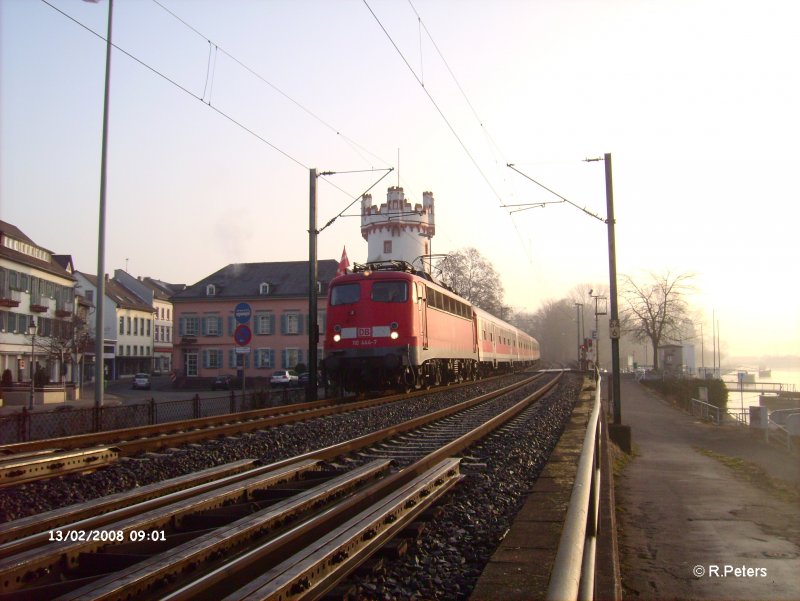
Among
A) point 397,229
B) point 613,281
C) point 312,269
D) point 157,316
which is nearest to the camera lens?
point 613,281

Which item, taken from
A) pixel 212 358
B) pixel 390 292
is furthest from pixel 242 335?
pixel 212 358

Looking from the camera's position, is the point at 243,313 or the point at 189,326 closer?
the point at 243,313

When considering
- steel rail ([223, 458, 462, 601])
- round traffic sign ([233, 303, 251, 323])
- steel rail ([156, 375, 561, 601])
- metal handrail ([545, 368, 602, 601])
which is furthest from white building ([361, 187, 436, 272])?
metal handrail ([545, 368, 602, 601])

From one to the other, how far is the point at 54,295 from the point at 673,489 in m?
51.4

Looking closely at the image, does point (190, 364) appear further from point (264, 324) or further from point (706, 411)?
point (706, 411)

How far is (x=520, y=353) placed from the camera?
55.2 m

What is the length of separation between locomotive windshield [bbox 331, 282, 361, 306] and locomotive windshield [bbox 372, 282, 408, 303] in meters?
0.58

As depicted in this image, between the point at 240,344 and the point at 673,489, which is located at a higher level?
the point at 240,344

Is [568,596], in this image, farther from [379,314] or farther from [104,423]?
[379,314]

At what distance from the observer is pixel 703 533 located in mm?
7652

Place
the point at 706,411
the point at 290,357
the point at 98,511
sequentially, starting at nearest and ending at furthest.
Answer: the point at 98,511
the point at 706,411
the point at 290,357

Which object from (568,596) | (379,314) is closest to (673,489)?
(568,596)

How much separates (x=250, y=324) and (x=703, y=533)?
173 ft

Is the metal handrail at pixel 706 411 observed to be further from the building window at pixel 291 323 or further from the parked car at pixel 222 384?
the building window at pixel 291 323
